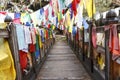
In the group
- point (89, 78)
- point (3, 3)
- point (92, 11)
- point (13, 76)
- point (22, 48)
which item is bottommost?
point (89, 78)

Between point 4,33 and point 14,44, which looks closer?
point 4,33

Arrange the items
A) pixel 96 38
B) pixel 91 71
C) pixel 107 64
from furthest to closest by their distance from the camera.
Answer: pixel 91 71 → pixel 96 38 → pixel 107 64

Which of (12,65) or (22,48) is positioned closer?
(12,65)

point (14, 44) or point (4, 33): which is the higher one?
point (4, 33)

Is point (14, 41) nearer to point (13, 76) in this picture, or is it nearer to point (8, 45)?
point (8, 45)

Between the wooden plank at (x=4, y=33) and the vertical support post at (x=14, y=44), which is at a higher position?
Result: the wooden plank at (x=4, y=33)

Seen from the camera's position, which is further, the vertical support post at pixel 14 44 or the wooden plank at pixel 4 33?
the vertical support post at pixel 14 44

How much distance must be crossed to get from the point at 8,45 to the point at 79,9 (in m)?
5.64

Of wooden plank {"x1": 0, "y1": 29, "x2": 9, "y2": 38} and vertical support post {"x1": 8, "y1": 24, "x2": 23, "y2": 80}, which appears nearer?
wooden plank {"x1": 0, "y1": 29, "x2": 9, "y2": 38}

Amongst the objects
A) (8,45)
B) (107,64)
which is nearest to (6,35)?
(8,45)

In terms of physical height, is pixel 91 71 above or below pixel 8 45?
below

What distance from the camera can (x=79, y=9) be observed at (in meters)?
9.87

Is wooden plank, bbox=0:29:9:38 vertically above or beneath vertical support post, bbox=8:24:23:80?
above

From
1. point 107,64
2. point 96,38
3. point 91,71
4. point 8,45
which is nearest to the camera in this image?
point 8,45
